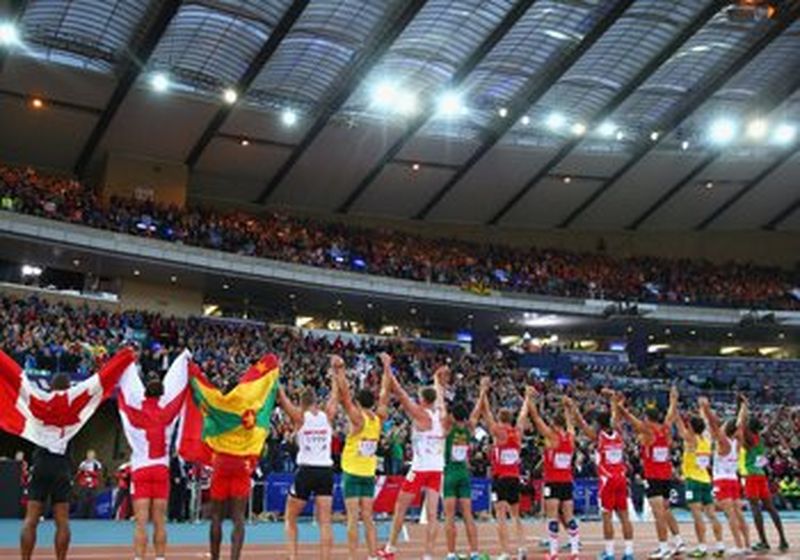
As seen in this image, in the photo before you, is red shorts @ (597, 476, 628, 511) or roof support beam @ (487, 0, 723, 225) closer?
red shorts @ (597, 476, 628, 511)

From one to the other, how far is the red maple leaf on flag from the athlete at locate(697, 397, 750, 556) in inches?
384

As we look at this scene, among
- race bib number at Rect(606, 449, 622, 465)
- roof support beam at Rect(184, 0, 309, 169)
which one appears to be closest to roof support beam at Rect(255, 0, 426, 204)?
roof support beam at Rect(184, 0, 309, 169)

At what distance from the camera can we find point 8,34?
31406mm

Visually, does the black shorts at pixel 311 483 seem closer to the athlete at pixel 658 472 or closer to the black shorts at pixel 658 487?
the athlete at pixel 658 472

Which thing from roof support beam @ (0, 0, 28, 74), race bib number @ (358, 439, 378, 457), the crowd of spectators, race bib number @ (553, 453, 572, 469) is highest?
roof support beam @ (0, 0, 28, 74)

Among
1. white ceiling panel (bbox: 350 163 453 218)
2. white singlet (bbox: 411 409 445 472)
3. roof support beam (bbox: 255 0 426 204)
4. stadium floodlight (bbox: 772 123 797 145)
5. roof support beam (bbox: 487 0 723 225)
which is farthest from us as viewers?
white ceiling panel (bbox: 350 163 453 218)

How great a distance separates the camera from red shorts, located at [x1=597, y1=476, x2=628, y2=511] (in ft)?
42.3

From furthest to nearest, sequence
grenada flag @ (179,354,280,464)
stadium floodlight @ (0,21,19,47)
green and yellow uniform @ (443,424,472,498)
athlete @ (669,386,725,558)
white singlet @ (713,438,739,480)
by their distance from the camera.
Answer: stadium floodlight @ (0,21,19,47) → white singlet @ (713,438,739,480) → athlete @ (669,386,725,558) → green and yellow uniform @ (443,424,472,498) → grenada flag @ (179,354,280,464)

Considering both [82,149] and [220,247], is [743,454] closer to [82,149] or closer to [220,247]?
[220,247]

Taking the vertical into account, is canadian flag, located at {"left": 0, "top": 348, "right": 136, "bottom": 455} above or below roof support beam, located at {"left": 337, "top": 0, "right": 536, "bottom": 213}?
below

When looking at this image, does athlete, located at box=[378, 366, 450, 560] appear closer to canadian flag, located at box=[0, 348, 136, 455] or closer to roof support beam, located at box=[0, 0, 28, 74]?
canadian flag, located at box=[0, 348, 136, 455]

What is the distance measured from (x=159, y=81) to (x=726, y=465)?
90.9ft

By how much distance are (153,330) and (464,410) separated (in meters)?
23.7

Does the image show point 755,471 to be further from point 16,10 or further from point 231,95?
point 16,10
